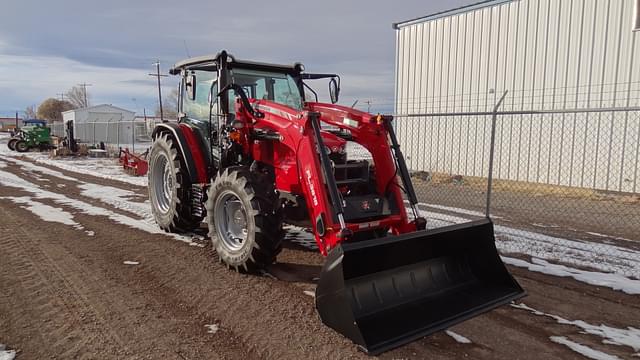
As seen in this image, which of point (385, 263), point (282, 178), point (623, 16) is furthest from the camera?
point (623, 16)

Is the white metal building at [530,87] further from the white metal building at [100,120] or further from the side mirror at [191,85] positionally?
Result: the white metal building at [100,120]

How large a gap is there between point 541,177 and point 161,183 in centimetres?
901

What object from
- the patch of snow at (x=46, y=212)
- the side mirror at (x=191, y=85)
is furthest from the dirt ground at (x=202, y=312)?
the side mirror at (x=191, y=85)

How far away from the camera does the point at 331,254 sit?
127 inches

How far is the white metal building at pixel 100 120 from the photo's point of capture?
34.4 metres

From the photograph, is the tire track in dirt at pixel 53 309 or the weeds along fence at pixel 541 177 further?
the weeds along fence at pixel 541 177

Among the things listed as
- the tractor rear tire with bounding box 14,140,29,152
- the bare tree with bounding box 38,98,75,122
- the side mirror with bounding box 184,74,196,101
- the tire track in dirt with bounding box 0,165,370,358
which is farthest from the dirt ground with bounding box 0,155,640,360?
the bare tree with bounding box 38,98,75,122

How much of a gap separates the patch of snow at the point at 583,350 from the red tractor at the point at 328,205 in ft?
1.65

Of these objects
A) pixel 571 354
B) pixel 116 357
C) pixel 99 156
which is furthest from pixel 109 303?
pixel 99 156

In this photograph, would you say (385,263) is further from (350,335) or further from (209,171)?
(209,171)

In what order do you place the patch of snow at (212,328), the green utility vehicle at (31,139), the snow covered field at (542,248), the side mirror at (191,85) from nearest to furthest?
the patch of snow at (212,328) < the snow covered field at (542,248) < the side mirror at (191,85) < the green utility vehicle at (31,139)

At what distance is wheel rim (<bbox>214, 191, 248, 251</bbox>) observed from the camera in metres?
4.65

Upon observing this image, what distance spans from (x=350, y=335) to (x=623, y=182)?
9235mm

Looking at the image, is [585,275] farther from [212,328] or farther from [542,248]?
[212,328]
